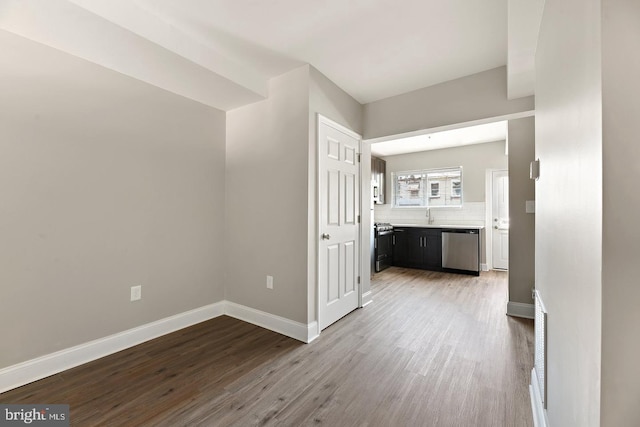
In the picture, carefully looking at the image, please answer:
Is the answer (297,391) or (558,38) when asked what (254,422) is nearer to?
(297,391)

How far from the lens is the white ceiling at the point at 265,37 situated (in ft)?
5.92

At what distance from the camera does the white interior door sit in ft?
17.7

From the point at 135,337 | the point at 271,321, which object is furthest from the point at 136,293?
the point at 271,321

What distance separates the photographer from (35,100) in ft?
6.29

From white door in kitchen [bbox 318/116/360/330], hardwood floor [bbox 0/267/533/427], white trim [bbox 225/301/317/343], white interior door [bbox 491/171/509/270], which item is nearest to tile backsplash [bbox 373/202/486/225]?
white interior door [bbox 491/171/509/270]

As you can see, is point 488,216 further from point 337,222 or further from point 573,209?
point 573,209

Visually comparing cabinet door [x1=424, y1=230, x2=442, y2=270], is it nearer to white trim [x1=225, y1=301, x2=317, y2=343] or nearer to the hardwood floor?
the hardwood floor

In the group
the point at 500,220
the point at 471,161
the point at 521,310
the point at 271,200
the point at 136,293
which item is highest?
the point at 471,161

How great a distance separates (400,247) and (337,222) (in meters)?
3.09

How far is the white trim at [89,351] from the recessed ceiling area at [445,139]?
3711 millimetres

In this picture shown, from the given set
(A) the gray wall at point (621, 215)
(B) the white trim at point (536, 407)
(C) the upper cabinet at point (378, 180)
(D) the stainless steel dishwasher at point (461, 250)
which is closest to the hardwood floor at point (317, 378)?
(B) the white trim at point (536, 407)

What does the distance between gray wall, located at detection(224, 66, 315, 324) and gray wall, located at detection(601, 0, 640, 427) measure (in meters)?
2.06

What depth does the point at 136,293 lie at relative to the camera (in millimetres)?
2434

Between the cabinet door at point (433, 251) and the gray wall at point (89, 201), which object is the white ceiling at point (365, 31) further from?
the cabinet door at point (433, 251)
